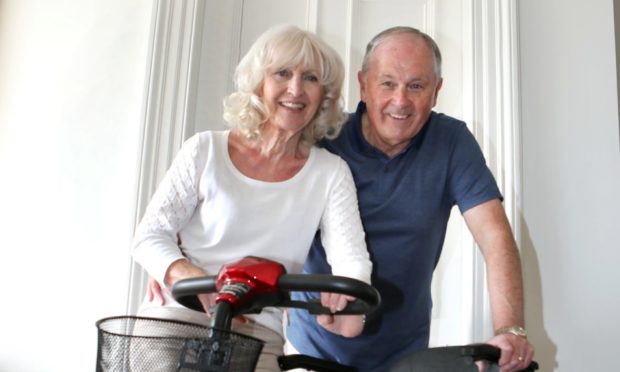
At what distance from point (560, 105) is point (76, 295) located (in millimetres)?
1793

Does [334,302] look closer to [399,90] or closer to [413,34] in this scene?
[399,90]

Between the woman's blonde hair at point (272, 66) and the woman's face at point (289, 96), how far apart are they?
1cm

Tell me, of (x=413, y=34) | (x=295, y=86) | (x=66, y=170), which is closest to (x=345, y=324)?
(x=295, y=86)

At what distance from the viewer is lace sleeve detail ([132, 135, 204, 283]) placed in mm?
1198

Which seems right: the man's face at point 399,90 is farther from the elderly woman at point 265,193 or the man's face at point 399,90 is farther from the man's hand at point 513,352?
the man's hand at point 513,352

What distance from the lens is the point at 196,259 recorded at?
1319mm

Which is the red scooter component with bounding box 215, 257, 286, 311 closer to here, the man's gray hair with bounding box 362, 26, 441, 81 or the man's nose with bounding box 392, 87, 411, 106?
the man's nose with bounding box 392, 87, 411, 106

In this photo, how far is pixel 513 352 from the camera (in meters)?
1.20

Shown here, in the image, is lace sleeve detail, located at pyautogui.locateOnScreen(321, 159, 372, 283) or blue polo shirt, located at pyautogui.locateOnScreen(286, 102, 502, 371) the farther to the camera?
blue polo shirt, located at pyautogui.locateOnScreen(286, 102, 502, 371)

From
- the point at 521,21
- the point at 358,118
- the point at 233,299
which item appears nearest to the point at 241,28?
the point at 358,118

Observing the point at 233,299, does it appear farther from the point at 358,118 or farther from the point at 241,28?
the point at 241,28

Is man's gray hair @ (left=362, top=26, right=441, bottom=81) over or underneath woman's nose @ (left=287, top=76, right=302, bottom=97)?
over

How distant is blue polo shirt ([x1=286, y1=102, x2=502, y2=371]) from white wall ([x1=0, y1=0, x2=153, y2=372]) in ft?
2.62

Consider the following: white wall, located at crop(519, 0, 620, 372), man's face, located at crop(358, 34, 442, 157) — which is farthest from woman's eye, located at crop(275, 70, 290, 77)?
white wall, located at crop(519, 0, 620, 372)
